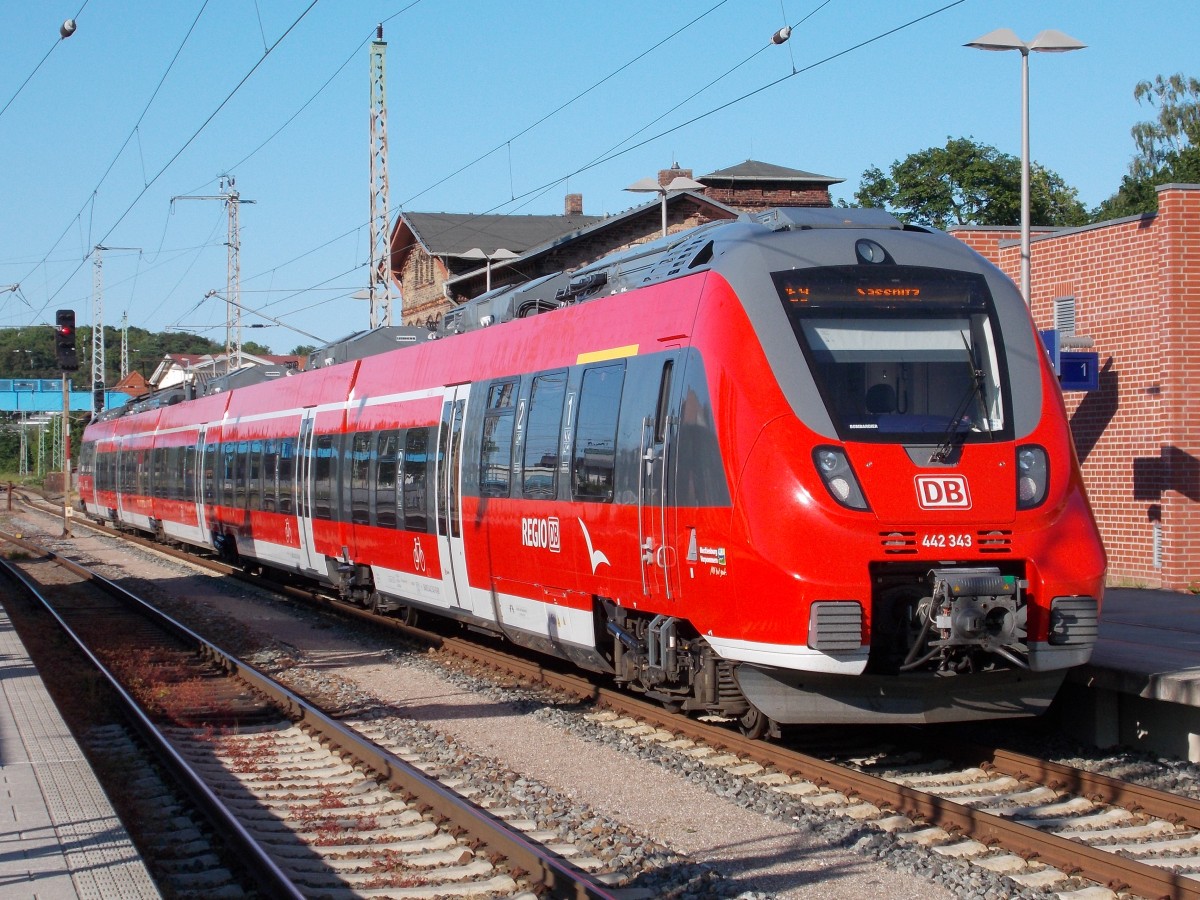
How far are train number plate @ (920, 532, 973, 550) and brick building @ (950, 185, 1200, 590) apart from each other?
9554 mm

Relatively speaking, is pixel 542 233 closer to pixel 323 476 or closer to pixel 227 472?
pixel 227 472

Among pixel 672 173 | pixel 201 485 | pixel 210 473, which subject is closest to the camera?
pixel 210 473

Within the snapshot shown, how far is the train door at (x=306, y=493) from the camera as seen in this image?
1897cm

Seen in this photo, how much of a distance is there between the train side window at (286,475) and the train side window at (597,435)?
1048cm

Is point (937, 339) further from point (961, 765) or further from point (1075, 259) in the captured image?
point (1075, 259)

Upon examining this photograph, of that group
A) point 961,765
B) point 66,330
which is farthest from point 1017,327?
point 66,330

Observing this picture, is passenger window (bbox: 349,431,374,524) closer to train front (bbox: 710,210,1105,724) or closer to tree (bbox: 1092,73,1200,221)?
train front (bbox: 710,210,1105,724)

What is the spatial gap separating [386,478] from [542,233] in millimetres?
37333

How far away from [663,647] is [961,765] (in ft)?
6.69

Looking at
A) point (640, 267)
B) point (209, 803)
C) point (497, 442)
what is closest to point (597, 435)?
point (640, 267)

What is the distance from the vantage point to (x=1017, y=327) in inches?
345

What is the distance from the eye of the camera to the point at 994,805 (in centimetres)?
768

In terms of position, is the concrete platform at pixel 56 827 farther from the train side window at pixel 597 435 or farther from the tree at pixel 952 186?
the tree at pixel 952 186

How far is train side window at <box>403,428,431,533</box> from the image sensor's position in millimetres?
14211
